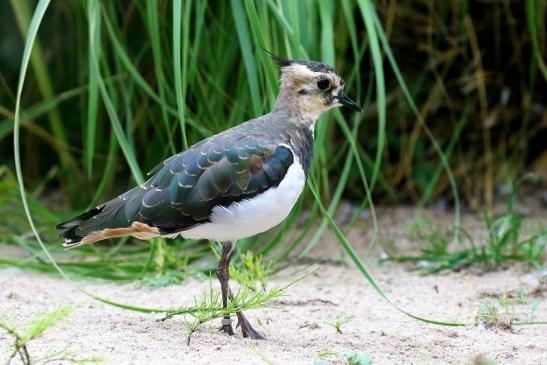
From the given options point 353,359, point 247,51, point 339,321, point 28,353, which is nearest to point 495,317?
point 339,321

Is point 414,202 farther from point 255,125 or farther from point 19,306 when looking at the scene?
point 19,306

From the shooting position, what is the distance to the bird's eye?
12.8 feet

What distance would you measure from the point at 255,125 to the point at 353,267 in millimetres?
1391

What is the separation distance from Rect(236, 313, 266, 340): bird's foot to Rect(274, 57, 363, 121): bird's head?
0.90m

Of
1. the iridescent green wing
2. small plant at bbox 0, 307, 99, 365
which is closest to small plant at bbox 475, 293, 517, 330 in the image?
the iridescent green wing

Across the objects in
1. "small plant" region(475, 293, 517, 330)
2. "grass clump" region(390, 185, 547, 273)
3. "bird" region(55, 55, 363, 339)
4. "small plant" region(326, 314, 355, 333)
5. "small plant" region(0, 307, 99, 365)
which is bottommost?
"grass clump" region(390, 185, 547, 273)

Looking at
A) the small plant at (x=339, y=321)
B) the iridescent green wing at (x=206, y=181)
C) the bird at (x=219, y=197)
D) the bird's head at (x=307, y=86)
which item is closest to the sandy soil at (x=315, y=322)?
the small plant at (x=339, y=321)

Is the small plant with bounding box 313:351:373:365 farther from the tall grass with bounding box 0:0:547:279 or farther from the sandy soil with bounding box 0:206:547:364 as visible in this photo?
the tall grass with bounding box 0:0:547:279

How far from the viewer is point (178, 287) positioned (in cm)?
428

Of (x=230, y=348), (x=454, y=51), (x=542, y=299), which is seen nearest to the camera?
(x=230, y=348)

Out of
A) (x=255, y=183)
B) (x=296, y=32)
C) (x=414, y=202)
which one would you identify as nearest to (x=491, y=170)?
(x=414, y=202)

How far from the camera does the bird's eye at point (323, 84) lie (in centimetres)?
389

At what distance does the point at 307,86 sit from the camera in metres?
3.88

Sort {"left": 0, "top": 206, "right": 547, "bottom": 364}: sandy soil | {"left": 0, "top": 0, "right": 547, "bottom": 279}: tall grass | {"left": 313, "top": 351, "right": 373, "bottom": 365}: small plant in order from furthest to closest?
{"left": 0, "top": 0, "right": 547, "bottom": 279}: tall grass → {"left": 0, "top": 206, "right": 547, "bottom": 364}: sandy soil → {"left": 313, "top": 351, "right": 373, "bottom": 365}: small plant
